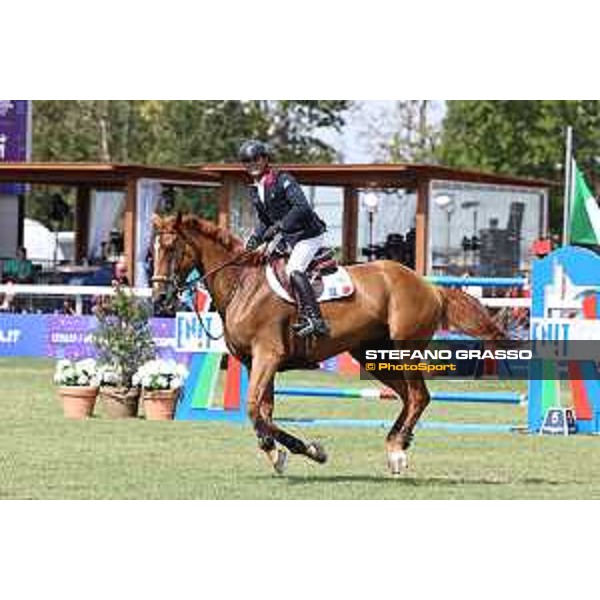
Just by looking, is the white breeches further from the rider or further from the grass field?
the grass field

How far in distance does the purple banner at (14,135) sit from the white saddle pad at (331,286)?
2272 cm

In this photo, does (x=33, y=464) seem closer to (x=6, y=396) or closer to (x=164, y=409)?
(x=164, y=409)

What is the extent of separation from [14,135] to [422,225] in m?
11.2

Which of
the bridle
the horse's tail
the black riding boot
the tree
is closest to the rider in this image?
the black riding boot

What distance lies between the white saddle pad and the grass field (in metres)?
1.27

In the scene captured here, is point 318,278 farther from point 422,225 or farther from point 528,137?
point 528,137

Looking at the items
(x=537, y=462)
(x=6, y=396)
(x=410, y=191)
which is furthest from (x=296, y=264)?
(x=410, y=191)

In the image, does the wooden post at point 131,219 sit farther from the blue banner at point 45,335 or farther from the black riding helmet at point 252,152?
the black riding helmet at point 252,152

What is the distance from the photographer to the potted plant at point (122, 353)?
1678cm

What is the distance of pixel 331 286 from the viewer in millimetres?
12711

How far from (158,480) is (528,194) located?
66.0ft

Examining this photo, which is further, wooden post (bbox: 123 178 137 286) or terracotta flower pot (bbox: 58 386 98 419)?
wooden post (bbox: 123 178 137 286)

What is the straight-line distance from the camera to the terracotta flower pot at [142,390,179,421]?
1666 centimetres

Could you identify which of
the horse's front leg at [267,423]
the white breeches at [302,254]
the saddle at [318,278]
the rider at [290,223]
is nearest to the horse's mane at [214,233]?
the rider at [290,223]
